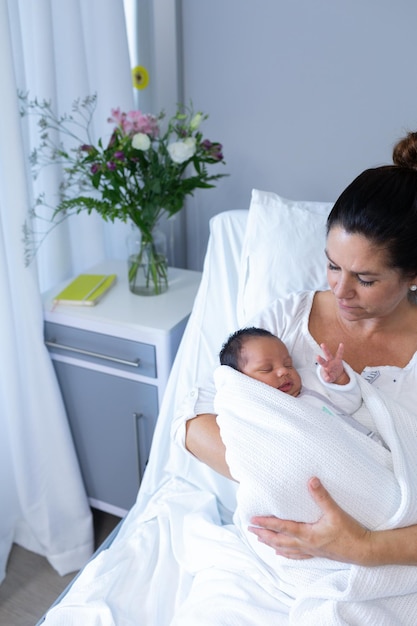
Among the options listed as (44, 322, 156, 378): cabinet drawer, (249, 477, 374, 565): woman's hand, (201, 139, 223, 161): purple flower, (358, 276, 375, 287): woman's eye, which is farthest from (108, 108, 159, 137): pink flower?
(249, 477, 374, 565): woman's hand

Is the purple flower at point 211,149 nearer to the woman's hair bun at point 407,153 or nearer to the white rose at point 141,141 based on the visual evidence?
the white rose at point 141,141

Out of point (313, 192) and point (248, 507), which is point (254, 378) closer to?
point (248, 507)

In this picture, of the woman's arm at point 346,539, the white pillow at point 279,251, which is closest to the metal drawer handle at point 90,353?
the white pillow at point 279,251

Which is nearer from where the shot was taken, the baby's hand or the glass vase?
the baby's hand

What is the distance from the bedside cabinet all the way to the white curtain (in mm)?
74

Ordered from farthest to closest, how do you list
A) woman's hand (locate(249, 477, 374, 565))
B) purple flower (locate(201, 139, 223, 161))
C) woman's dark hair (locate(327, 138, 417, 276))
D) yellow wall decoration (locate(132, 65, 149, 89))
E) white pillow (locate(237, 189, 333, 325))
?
yellow wall decoration (locate(132, 65, 149, 89))
purple flower (locate(201, 139, 223, 161))
white pillow (locate(237, 189, 333, 325))
woman's dark hair (locate(327, 138, 417, 276))
woman's hand (locate(249, 477, 374, 565))

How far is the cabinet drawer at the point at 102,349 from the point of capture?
1710mm

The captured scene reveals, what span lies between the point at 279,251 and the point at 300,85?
61cm

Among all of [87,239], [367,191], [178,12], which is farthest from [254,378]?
[178,12]

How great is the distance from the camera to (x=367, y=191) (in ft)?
3.71

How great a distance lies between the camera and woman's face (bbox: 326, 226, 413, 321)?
112cm

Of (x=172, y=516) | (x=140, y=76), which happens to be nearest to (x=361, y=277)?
(x=172, y=516)

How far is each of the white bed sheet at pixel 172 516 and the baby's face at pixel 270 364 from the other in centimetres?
27

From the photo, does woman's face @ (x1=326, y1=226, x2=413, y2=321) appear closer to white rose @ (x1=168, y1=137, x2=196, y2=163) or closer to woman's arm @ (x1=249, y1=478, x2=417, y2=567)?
woman's arm @ (x1=249, y1=478, x2=417, y2=567)
